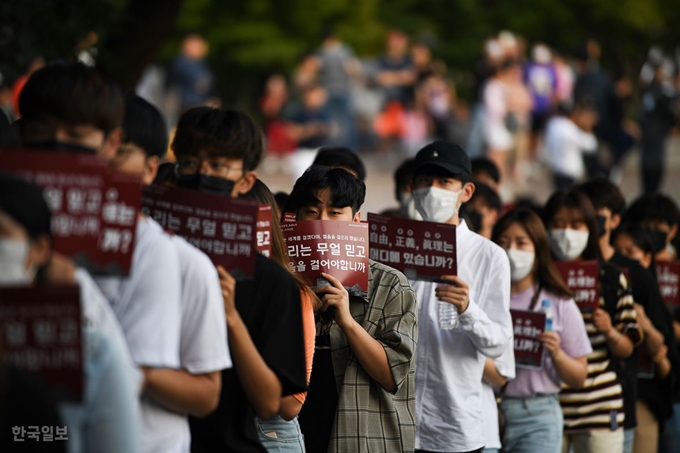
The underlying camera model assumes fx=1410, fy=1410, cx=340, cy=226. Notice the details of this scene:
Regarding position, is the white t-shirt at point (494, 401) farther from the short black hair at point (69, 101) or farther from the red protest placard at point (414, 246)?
the short black hair at point (69, 101)

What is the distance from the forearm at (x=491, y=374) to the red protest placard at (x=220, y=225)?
2668 millimetres

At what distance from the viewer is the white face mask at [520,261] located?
7699 mm

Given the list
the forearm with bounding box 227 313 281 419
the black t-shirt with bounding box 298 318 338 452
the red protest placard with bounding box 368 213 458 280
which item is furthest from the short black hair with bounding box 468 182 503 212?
the forearm with bounding box 227 313 281 419

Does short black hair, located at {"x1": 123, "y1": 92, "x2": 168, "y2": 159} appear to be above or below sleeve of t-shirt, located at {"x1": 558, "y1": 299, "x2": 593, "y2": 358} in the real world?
above

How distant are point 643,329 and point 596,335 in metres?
0.58

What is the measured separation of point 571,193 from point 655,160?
556 inches

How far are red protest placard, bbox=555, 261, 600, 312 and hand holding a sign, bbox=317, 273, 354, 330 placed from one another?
2.50 meters

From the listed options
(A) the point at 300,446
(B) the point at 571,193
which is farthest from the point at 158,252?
(B) the point at 571,193

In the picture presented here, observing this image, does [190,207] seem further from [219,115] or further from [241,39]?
[241,39]

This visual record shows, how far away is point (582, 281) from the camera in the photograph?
313 inches

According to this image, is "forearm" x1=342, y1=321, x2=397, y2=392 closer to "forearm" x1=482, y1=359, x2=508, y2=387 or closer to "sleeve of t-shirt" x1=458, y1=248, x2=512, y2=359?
"sleeve of t-shirt" x1=458, y1=248, x2=512, y2=359

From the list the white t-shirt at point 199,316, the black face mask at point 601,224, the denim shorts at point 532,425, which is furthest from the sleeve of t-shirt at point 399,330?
the black face mask at point 601,224

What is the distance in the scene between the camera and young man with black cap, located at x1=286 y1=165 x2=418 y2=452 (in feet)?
19.3

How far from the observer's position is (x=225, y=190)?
463 cm
